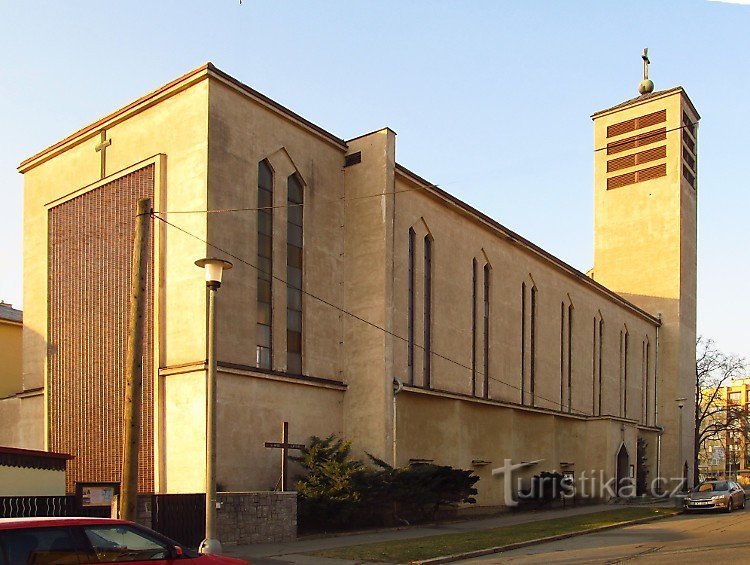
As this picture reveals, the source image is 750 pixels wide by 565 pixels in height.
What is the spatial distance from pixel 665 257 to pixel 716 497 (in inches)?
1077

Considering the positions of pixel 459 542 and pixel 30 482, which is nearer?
pixel 30 482

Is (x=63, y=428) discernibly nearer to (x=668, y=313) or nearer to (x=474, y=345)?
(x=474, y=345)

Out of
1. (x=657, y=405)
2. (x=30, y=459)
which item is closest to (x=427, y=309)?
(x=30, y=459)

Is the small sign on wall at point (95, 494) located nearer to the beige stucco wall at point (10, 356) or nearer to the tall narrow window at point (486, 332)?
the beige stucco wall at point (10, 356)

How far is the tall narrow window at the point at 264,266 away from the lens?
2469cm

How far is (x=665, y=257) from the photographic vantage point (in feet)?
183

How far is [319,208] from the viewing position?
27500 millimetres

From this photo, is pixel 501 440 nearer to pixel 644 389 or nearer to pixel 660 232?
pixel 644 389

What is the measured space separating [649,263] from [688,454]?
1352 cm

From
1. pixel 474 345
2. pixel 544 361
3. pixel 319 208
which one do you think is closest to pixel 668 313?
pixel 544 361

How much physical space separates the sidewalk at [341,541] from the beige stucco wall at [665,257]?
1125 inches

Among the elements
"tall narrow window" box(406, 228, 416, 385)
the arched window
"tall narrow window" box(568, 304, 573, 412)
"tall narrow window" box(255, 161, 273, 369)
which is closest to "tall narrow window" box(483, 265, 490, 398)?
the arched window

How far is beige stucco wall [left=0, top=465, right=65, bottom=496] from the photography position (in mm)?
16875

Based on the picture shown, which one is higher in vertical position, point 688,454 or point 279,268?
point 279,268
